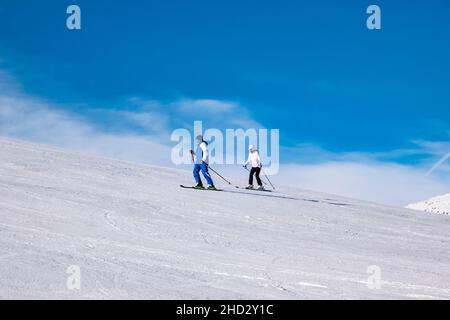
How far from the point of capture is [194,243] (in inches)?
360

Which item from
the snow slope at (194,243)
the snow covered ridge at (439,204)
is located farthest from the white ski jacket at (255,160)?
the snow covered ridge at (439,204)

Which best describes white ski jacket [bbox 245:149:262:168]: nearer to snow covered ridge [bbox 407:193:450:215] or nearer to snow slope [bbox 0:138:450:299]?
snow slope [bbox 0:138:450:299]

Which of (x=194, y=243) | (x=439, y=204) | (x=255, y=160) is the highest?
(x=439, y=204)

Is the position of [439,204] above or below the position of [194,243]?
above

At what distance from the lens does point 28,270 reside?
20.9 feet

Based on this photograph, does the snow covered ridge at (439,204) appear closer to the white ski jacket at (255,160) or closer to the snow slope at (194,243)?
the white ski jacket at (255,160)

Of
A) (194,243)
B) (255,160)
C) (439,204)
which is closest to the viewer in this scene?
(194,243)

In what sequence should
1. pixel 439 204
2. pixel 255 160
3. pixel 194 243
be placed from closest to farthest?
pixel 194 243 → pixel 255 160 → pixel 439 204

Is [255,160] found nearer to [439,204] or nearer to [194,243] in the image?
[194,243]

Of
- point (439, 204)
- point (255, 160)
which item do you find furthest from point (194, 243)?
point (439, 204)

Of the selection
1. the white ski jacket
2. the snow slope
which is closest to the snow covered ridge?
the white ski jacket

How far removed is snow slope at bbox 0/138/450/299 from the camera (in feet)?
20.7
